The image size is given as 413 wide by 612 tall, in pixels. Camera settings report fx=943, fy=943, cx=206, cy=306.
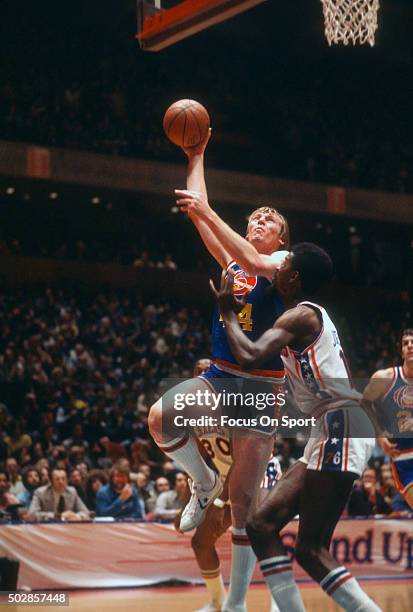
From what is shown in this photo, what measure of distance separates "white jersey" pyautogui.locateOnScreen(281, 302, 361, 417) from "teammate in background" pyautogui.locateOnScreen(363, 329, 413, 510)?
357cm

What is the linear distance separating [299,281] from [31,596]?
14.8 ft

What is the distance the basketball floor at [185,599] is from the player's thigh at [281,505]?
2676 millimetres

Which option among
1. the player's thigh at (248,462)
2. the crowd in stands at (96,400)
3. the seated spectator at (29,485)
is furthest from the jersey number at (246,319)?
the seated spectator at (29,485)

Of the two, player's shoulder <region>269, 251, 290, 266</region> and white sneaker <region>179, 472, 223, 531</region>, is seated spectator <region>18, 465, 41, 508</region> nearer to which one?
white sneaker <region>179, 472, 223, 531</region>

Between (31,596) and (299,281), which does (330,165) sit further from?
(299,281)

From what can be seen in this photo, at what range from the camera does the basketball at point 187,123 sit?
21.7ft

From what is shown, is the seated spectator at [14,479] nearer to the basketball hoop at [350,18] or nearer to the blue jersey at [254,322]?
the blue jersey at [254,322]

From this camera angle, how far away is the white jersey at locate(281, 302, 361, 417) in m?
5.55

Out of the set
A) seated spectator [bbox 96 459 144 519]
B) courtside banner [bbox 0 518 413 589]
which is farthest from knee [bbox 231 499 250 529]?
seated spectator [bbox 96 459 144 519]

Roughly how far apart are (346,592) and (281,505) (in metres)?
0.62

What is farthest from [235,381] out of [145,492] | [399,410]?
[145,492]

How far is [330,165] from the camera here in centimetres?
2578

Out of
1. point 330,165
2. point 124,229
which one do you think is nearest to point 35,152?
point 124,229

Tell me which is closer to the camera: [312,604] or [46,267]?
[312,604]
